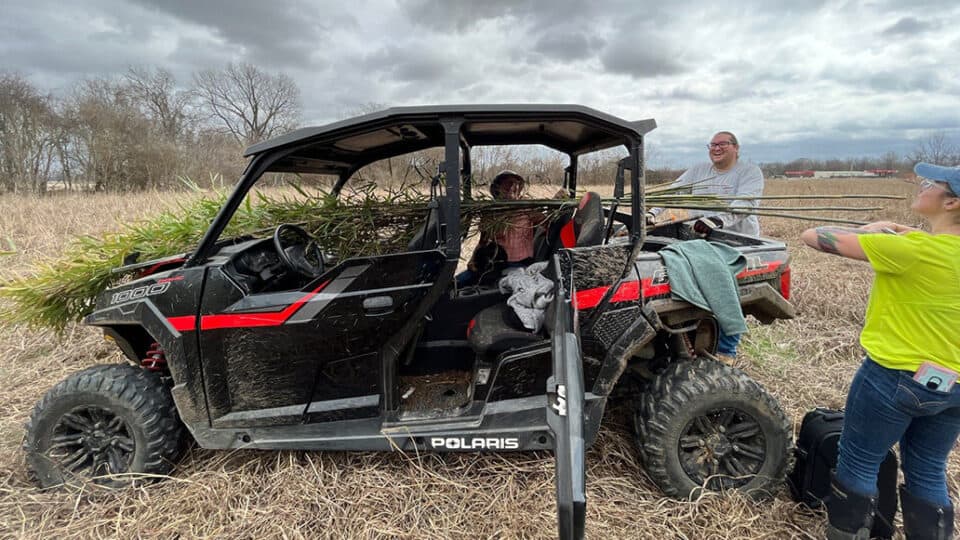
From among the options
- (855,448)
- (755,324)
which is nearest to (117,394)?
(855,448)

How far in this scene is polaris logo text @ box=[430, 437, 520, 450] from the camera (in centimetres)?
244

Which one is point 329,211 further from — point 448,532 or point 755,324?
point 755,324

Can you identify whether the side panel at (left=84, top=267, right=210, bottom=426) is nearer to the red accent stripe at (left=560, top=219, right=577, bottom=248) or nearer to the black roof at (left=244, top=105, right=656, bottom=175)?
the black roof at (left=244, top=105, right=656, bottom=175)

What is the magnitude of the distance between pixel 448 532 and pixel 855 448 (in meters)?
1.83

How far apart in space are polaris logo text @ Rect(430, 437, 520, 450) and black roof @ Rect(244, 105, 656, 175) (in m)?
1.58

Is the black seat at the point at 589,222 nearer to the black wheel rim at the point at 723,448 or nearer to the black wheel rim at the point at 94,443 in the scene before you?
the black wheel rim at the point at 723,448

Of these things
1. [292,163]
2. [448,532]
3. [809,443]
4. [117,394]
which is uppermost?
[292,163]

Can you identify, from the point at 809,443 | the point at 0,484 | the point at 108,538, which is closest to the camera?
the point at 108,538

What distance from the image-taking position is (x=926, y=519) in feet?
6.54

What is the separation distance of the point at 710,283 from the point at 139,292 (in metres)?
2.95

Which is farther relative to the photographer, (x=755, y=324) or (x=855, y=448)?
(x=755, y=324)

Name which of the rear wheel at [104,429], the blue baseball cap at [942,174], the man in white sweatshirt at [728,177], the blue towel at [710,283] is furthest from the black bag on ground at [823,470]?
the rear wheel at [104,429]

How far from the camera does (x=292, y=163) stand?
2.74 m

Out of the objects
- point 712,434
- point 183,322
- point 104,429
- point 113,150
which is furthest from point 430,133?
point 113,150
